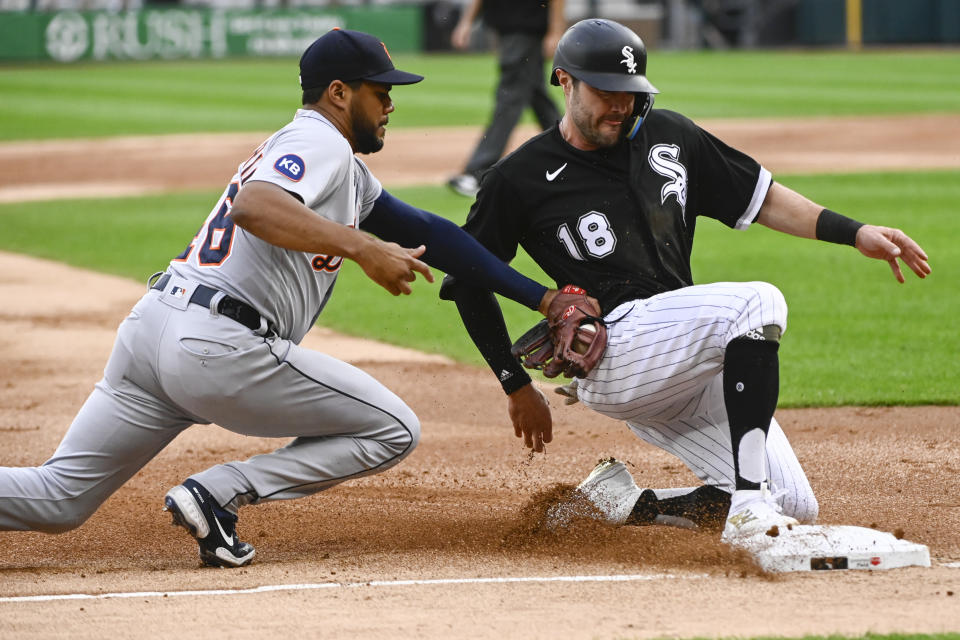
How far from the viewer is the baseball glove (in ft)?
13.3

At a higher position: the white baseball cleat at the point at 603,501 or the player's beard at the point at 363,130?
the player's beard at the point at 363,130

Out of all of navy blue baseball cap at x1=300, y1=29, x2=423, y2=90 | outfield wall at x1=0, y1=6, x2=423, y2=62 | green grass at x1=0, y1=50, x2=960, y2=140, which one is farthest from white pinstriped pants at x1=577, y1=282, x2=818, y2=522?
outfield wall at x1=0, y1=6, x2=423, y2=62

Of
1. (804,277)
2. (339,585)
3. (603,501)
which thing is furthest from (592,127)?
(804,277)

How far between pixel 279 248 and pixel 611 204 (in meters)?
1.07

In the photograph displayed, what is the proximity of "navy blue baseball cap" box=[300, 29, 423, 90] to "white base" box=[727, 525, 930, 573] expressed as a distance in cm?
169

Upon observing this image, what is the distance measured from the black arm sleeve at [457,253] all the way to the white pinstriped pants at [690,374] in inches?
11.8

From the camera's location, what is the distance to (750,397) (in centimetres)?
383

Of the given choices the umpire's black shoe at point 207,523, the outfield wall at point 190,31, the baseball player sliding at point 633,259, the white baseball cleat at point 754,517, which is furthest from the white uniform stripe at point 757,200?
the outfield wall at point 190,31

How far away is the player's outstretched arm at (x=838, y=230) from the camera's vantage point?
416 cm

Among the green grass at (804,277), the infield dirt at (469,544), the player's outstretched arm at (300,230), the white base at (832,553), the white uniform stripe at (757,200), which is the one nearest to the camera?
the infield dirt at (469,544)

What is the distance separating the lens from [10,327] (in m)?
8.06

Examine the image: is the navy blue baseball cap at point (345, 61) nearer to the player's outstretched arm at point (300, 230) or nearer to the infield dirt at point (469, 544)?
the player's outstretched arm at point (300, 230)

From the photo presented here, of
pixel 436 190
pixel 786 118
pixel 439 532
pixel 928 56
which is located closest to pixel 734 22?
A: pixel 928 56

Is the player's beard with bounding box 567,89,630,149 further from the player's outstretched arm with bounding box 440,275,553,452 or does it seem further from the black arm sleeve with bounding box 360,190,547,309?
the player's outstretched arm with bounding box 440,275,553,452
